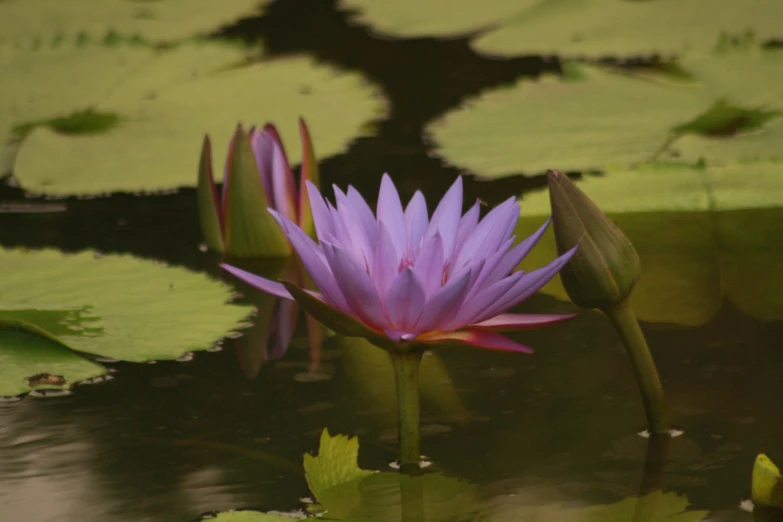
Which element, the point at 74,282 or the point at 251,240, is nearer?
the point at 74,282

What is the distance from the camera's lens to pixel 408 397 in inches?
38.0

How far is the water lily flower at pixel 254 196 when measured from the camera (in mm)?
1691

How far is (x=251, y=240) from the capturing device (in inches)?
68.6

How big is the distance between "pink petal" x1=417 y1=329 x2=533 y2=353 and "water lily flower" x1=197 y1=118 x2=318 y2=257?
2.60ft

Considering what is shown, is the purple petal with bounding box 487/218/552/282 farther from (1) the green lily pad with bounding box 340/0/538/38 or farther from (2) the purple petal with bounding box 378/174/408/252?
(1) the green lily pad with bounding box 340/0/538/38

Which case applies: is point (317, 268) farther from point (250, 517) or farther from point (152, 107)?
point (152, 107)

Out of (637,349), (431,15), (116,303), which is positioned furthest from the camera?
(431,15)

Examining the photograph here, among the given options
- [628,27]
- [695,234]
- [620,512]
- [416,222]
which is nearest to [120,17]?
[628,27]

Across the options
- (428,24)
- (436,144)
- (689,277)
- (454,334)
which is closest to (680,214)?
(689,277)

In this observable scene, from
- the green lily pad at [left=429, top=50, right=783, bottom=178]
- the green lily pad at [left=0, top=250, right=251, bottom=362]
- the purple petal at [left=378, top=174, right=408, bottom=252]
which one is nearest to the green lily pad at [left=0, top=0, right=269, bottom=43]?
the green lily pad at [left=429, top=50, right=783, bottom=178]

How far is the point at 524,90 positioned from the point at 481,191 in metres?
0.64

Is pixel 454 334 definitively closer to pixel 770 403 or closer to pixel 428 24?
pixel 770 403

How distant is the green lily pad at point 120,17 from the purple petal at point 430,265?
237cm

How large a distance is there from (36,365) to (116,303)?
0.75 feet
